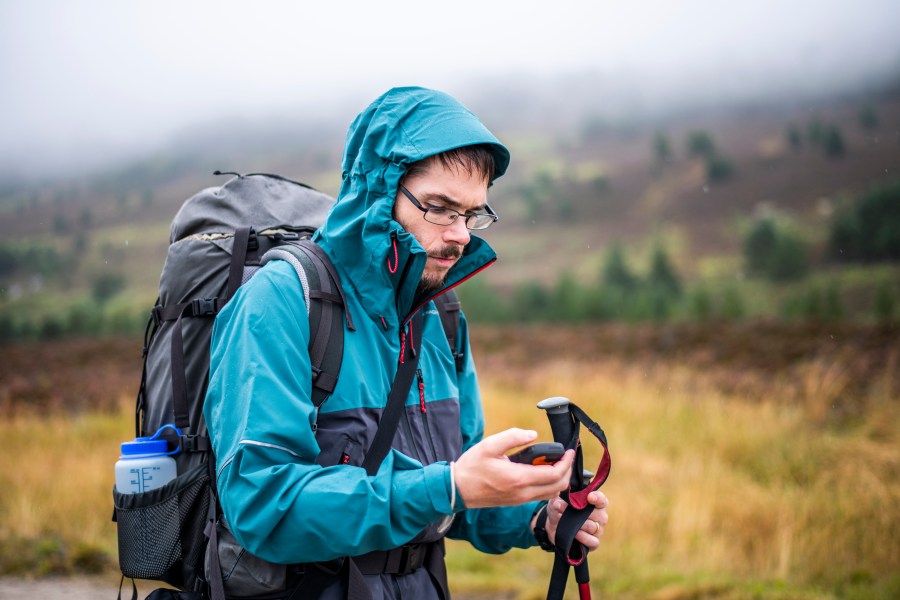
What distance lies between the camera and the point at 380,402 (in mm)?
1969

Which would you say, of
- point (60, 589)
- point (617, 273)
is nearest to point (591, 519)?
point (60, 589)

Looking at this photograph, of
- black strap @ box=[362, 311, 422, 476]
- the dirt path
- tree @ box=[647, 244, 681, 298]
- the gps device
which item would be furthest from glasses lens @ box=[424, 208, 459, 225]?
tree @ box=[647, 244, 681, 298]

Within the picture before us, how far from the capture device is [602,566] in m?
6.09

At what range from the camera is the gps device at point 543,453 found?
177cm

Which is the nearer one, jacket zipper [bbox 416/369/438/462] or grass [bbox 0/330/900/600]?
jacket zipper [bbox 416/369/438/462]

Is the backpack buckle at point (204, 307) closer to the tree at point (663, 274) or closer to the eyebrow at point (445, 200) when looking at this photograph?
the eyebrow at point (445, 200)

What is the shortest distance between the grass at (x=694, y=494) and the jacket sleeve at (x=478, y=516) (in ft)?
9.70

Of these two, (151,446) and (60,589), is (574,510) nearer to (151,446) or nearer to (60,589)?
(151,446)

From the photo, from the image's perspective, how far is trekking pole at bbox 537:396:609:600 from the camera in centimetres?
200

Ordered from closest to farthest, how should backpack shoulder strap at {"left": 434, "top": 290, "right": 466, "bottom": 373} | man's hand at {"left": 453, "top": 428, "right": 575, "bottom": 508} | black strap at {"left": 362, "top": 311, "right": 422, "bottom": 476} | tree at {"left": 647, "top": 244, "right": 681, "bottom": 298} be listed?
man's hand at {"left": 453, "top": 428, "right": 575, "bottom": 508}, black strap at {"left": 362, "top": 311, "right": 422, "bottom": 476}, backpack shoulder strap at {"left": 434, "top": 290, "right": 466, "bottom": 373}, tree at {"left": 647, "top": 244, "right": 681, "bottom": 298}

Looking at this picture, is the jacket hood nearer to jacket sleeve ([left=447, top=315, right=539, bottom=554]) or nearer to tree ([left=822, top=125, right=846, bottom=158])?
jacket sleeve ([left=447, top=315, right=539, bottom=554])

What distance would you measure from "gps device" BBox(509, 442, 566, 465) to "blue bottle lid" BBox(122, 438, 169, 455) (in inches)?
41.6

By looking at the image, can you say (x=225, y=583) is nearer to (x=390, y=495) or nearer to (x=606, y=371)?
(x=390, y=495)

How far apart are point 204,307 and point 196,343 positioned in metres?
0.11
